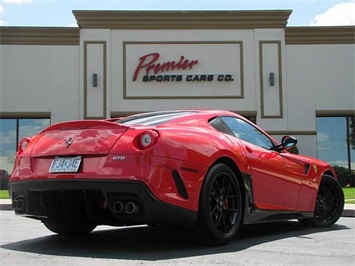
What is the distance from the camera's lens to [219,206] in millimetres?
4625

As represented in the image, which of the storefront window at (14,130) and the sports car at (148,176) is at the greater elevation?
the storefront window at (14,130)

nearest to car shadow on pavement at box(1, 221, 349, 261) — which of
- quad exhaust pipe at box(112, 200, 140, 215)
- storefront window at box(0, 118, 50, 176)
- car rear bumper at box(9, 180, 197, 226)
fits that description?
car rear bumper at box(9, 180, 197, 226)

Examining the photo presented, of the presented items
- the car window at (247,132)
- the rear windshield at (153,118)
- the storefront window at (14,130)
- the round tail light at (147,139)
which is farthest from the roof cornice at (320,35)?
the round tail light at (147,139)

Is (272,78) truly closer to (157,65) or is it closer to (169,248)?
(157,65)

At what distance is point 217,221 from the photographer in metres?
4.59

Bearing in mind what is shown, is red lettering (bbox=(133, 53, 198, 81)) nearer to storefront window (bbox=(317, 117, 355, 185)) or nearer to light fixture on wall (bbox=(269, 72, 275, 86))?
light fixture on wall (bbox=(269, 72, 275, 86))

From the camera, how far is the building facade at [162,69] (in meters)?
19.9

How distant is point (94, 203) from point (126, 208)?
42 centimetres

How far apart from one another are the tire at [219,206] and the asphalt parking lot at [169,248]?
13cm

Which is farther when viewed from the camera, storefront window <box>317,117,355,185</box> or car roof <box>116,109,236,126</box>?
storefront window <box>317,117,355,185</box>

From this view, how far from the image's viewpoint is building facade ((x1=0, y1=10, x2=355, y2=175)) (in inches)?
783

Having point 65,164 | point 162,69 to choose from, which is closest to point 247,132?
point 65,164

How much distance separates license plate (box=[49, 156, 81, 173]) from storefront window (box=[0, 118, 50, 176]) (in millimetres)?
16421

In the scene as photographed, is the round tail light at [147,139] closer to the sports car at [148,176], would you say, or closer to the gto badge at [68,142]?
the sports car at [148,176]
